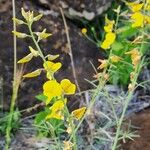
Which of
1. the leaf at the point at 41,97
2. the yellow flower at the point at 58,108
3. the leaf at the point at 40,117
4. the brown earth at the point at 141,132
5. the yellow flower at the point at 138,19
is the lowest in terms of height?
the brown earth at the point at 141,132

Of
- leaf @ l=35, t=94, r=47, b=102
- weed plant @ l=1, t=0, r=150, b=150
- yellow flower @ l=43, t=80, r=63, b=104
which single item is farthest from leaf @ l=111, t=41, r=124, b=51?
yellow flower @ l=43, t=80, r=63, b=104

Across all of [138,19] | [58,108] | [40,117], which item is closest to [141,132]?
[40,117]

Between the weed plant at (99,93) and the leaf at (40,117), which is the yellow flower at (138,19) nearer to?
the weed plant at (99,93)

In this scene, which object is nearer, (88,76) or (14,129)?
(14,129)

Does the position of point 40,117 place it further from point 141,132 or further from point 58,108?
point 58,108

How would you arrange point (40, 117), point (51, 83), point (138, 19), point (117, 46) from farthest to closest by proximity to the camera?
point (117, 46), point (40, 117), point (138, 19), point (51, 83)

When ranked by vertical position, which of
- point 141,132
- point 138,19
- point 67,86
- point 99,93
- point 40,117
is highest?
point 138,19

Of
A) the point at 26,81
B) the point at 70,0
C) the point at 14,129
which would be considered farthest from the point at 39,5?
the point at 14,129

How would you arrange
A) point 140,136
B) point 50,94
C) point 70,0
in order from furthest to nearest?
point 70,0 < point 140,136 < point 50,94

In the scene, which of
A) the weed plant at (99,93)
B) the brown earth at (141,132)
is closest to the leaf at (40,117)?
the weed plant at (99,93)

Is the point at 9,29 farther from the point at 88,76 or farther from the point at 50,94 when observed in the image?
the point at 50,94

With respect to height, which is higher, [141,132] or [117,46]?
[117,46]
